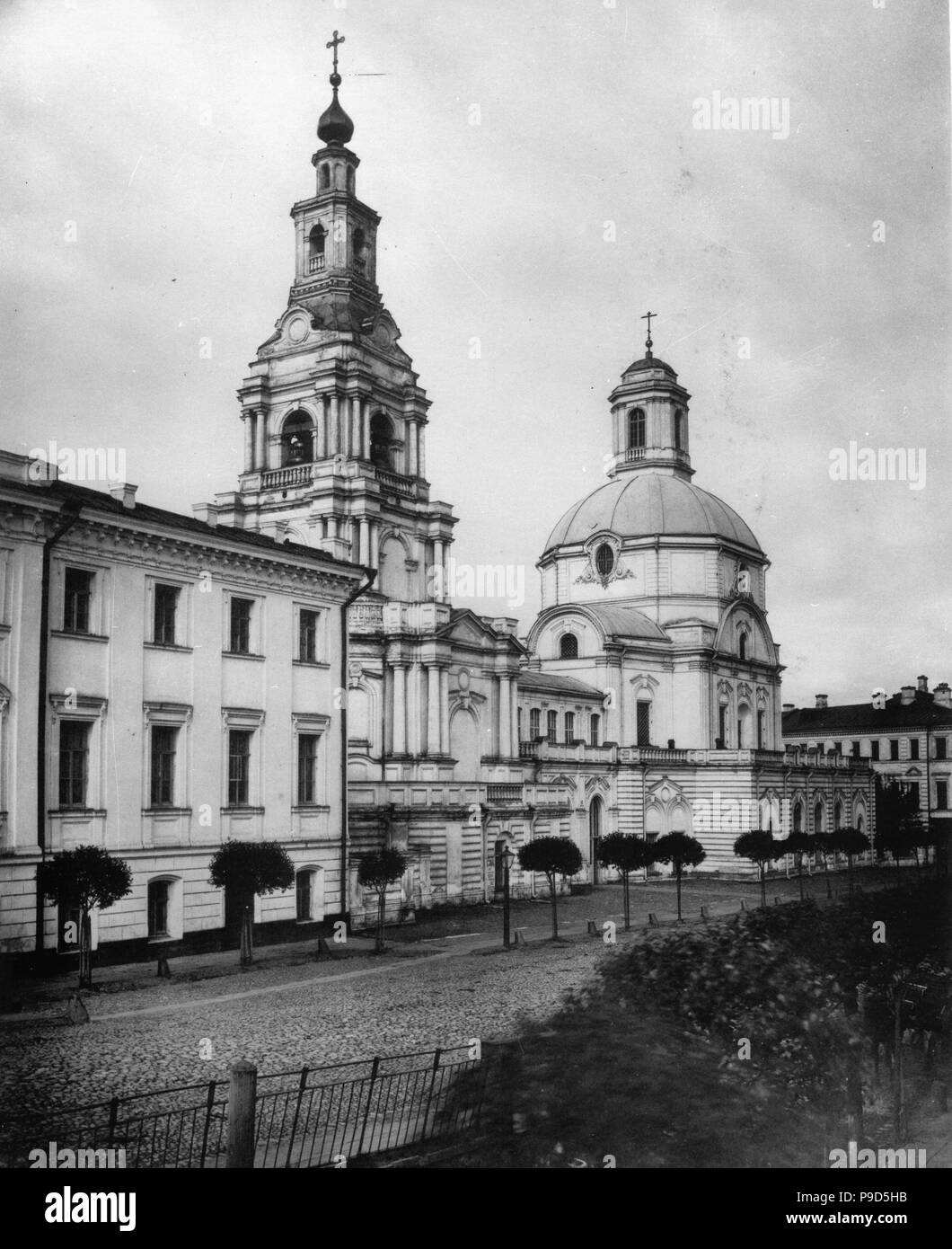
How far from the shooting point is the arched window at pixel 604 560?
4775 cm

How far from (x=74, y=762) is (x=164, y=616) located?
217cm

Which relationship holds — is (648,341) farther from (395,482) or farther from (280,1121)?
(395,482)

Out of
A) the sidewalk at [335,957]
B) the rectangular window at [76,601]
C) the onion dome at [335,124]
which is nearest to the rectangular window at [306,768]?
the sidewalk at [335,957]

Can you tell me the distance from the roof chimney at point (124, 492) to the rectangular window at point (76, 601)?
1025mm

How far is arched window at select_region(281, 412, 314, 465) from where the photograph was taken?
34.0 meters

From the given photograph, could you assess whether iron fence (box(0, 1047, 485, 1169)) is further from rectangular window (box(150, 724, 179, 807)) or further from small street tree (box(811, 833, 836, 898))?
small street tree (box(811, 833, 836, 898))

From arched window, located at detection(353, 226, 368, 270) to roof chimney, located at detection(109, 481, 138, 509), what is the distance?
4.29 metres

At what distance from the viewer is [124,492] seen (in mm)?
13367

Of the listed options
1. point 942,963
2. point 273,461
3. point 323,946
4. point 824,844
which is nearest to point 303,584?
point 323,946

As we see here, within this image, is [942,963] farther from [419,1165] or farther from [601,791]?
[601,791]

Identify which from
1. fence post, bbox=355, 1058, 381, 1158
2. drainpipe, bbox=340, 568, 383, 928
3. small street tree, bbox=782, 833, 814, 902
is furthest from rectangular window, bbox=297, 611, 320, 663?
small street tree, bbox=782, 833, 814, 902

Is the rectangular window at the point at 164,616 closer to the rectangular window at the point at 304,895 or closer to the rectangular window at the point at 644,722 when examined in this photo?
the rectangular window at the point at 304,895

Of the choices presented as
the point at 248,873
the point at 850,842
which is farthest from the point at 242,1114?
the point at 850,842
